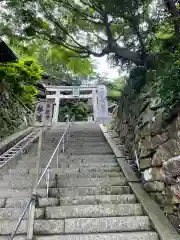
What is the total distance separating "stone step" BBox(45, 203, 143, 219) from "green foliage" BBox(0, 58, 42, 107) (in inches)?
210

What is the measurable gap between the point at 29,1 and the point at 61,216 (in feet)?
17.7

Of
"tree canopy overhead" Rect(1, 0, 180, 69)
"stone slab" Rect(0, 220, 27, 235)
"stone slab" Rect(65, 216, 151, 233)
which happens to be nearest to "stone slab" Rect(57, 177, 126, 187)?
"stone slab" Rect(65, 216, 151, 233)

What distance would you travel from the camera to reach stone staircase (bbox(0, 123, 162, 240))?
323 cm

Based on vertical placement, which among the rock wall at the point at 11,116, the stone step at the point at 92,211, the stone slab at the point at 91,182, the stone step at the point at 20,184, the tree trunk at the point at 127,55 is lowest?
the stone step at the point at 92,211

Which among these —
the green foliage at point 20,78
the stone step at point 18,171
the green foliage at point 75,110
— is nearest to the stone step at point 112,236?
the stone step at point 18,171

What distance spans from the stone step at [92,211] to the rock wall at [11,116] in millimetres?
4082

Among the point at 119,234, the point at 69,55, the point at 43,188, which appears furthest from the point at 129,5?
the point at 119,234

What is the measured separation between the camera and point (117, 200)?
3953 millimetres

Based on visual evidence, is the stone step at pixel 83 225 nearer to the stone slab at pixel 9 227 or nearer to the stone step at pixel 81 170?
the stone slab at pixel 9 227

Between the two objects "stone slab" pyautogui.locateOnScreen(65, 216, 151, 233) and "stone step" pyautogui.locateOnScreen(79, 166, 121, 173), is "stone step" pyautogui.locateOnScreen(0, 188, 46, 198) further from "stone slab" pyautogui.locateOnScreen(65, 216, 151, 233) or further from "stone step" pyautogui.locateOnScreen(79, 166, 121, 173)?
"stone step" pyautogui.locateOnScreen(79, 166, 121, 173)

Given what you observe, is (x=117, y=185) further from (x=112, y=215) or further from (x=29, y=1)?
(x=29, y=1)

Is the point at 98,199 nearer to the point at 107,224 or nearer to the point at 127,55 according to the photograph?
the point at 107,224

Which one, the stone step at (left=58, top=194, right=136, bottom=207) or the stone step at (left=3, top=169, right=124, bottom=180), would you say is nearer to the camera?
the stone step at (left=58, top=194, right=136, bottom=207)

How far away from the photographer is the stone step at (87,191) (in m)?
4.12
